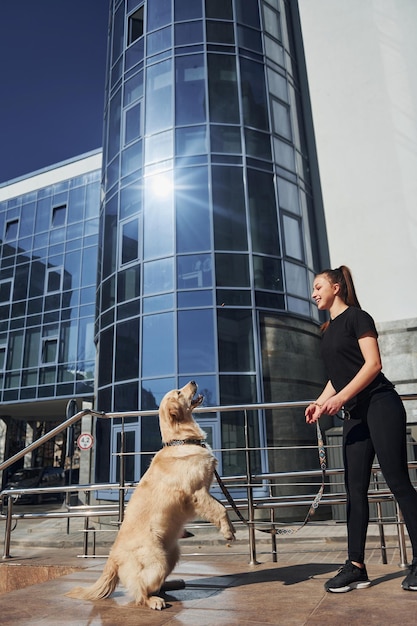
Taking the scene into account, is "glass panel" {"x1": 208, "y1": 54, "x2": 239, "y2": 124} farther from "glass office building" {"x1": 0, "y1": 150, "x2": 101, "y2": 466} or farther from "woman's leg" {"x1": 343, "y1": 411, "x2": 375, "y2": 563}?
"woman's leg" {"x1": 343, "y1": 411, "x2": 375, "y2": 563}

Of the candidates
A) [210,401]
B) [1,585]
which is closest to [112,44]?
[210,401]

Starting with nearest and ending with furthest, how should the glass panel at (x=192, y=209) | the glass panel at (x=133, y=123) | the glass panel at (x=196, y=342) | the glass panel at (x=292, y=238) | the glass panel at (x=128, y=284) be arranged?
the glass panel at (x=196, y=342) < the glass panel at (x=192, y=209) < the glass panel at (x=128, y=284) < the glass panel at (x=292, y=238) < the glass panel at (x=133, y=123)

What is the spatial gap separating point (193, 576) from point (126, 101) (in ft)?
58.5

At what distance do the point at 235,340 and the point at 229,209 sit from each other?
4325 mm

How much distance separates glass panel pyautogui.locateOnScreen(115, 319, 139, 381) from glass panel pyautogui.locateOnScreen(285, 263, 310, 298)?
5.07 m

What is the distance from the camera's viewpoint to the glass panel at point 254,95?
17156 mm

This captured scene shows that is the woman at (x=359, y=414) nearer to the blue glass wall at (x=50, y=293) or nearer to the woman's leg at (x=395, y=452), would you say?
the woman's leg at (x=395, y=452)

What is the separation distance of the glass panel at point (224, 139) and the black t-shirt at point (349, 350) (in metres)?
14.1

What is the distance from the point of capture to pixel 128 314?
639 inches

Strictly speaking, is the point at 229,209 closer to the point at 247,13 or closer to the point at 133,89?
the point at 133,89

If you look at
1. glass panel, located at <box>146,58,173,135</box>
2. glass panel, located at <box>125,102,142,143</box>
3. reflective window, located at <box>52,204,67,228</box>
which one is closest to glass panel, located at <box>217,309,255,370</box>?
glass panel, located at <box>146,58,173,135</box>

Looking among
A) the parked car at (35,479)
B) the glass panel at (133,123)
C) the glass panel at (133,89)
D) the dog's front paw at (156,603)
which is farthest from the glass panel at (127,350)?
the dog's front paw at (156,603)

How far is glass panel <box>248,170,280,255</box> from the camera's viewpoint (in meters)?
16.0

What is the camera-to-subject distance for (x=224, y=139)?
16656 mm
